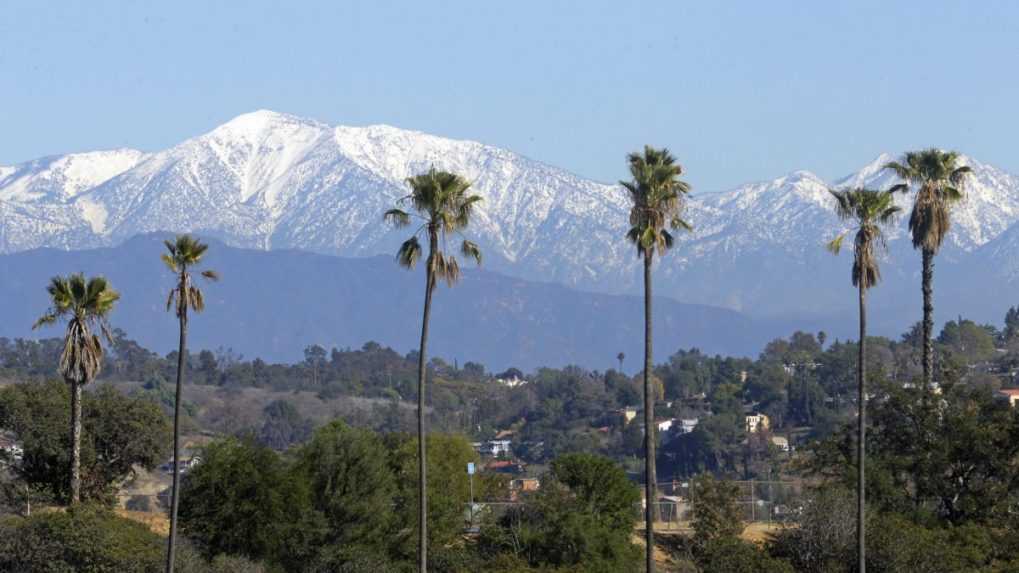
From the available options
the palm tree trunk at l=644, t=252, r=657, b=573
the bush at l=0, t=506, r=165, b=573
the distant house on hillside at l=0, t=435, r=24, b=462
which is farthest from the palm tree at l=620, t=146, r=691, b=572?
the distant house on hillside at l=0, t=435, r=24, b=462

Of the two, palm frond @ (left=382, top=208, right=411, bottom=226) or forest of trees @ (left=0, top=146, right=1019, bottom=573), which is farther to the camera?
forest of trees @ (left=0, top=146, right=1019, bottom=573)

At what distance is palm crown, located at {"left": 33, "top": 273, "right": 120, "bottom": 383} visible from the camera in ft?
186

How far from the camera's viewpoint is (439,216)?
5181 centimetres

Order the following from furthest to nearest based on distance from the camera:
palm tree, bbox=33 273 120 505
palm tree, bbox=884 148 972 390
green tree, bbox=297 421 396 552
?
palm tree, bbox=884 148 972 390 → green tree, bbox=297 421 396 552 → palm tree, bbox=33 273 120 505

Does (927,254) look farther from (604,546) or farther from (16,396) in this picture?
(16,396)

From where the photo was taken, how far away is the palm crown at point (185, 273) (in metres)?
51.1

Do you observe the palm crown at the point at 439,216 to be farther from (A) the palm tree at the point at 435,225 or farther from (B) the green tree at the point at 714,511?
(B) the green tree at the point at 714,511

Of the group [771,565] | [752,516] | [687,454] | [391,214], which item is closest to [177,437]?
[391,214]

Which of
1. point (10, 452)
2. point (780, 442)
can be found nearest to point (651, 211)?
point (10, 452)

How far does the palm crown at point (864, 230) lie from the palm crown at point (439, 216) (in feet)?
34.0

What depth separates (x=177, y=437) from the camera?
4988cm

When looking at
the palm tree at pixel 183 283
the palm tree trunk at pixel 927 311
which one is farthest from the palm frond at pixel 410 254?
the palm tree trunk at pixel 927 311

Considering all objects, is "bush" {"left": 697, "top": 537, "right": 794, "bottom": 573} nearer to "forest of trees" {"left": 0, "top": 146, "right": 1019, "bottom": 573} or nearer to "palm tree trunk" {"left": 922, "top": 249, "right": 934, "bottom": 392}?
"forest of trees" {"left": 0, "top": 146, "right": 1019, "bottom": 573}

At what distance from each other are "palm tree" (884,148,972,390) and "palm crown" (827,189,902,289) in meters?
14.3
